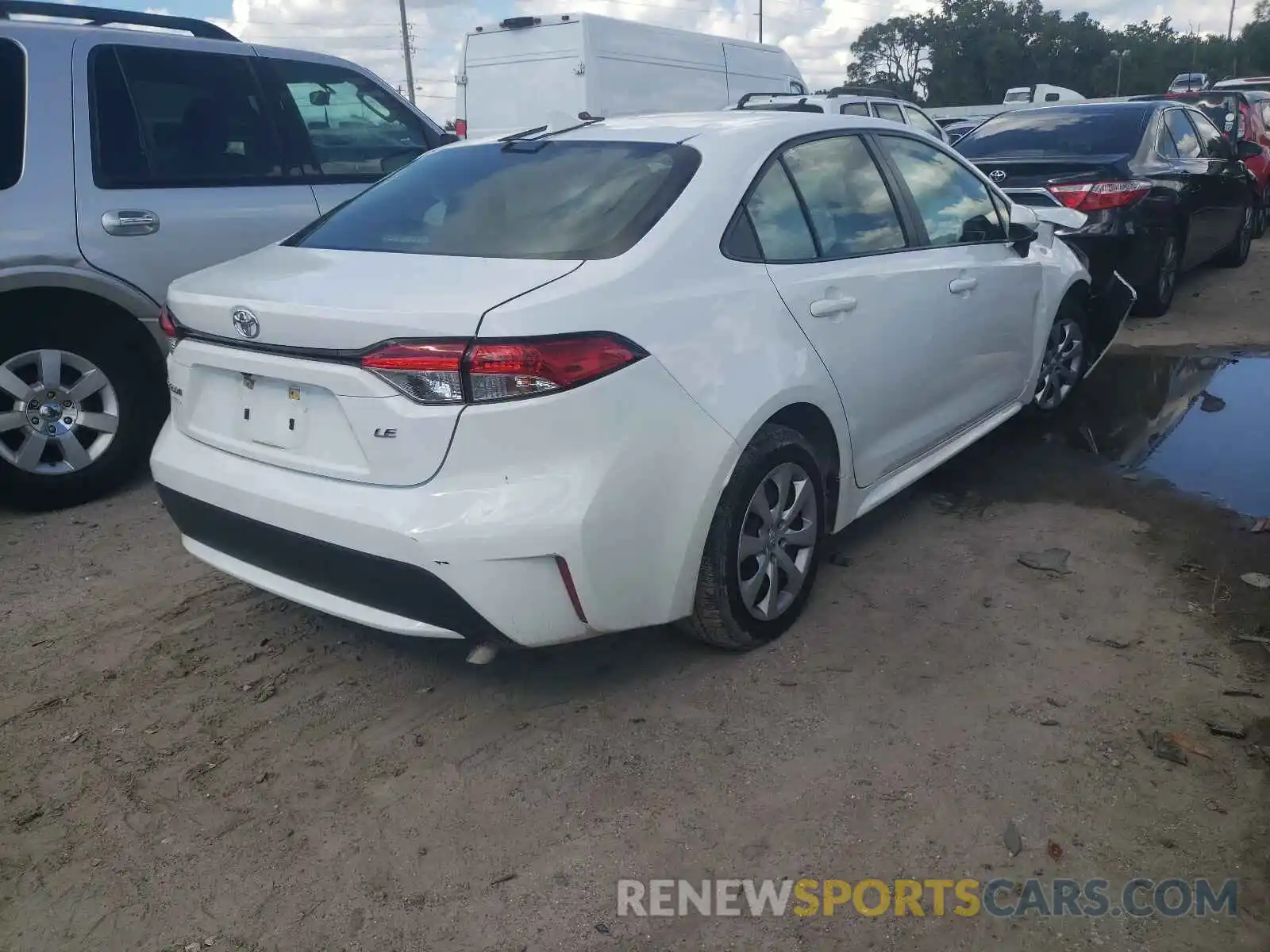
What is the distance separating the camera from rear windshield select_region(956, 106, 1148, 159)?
26.6ft

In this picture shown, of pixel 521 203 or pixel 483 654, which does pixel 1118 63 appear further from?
pixel 483 654

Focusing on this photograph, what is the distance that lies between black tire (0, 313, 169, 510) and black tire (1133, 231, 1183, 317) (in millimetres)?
6968

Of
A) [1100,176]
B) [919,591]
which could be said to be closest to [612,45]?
[1100,176]

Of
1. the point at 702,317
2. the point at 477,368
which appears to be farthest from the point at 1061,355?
the point at 477,368

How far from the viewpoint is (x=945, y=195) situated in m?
4.53

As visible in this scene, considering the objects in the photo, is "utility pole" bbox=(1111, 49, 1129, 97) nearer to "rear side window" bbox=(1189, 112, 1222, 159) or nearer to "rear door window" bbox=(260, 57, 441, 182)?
"rear side window" bbox=(1189, 112, 1222, 159)

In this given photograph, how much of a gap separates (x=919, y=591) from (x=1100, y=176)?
16.2 ft

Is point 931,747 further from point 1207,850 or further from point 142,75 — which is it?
point 142,75

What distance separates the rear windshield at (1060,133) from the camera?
8117 mm

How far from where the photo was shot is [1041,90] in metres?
24.1

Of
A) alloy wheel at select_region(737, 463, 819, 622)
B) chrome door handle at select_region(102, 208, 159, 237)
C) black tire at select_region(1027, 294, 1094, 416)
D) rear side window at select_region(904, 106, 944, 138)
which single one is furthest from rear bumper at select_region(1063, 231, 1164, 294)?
chrome door handle at select_region(102, 208, 159, 237)

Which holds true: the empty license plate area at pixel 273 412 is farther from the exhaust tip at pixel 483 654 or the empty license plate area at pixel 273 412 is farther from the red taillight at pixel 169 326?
the exhaust tip at pixel 483 654

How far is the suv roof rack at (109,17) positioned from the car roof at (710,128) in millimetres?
2304
